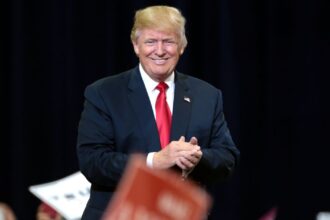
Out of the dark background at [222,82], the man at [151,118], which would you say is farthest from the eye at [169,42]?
the dark background at [222,82]

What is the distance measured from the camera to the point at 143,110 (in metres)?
2.09

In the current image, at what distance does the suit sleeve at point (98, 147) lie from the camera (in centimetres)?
199

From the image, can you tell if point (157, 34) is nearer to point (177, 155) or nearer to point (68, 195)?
point (177, 155)

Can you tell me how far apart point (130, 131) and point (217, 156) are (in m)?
0.23

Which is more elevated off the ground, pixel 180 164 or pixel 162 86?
pixel 162 86

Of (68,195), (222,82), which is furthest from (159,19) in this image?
(222,82)

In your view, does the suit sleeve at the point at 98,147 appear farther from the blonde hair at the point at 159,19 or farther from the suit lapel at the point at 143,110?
the blonde hair at the point at 159,19

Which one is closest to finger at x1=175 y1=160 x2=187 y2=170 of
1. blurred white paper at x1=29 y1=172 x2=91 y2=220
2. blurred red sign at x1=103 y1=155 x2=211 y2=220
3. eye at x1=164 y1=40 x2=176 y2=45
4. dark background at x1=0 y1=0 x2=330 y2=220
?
eye at x1=164 y1=40 x2=176 y2=45

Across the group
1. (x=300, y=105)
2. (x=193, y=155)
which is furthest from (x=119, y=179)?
(x=300, y=105)

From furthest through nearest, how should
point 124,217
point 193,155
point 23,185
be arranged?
point 23,185 < point 193,155 < point 124,217

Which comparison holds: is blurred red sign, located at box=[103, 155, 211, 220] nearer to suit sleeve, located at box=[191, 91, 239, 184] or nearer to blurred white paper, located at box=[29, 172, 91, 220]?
suit sleeve, located at box=[191, 91, 239, 184]

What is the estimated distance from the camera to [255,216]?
156 inches

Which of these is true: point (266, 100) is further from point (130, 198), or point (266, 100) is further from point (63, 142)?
point (130, 198)

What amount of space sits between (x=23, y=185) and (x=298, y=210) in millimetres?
1313
